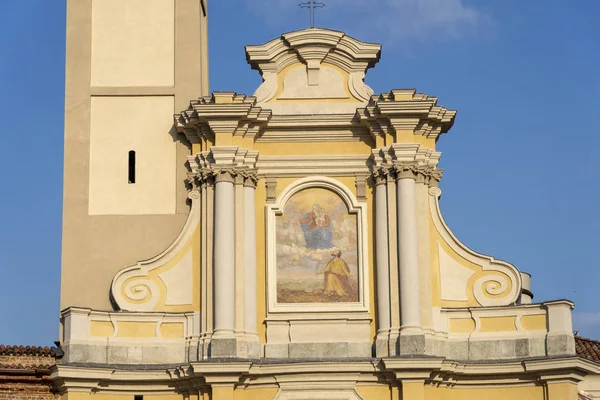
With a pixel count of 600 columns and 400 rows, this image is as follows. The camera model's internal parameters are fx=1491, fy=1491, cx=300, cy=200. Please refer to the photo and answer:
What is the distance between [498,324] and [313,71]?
5032 millimetres

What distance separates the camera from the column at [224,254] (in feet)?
74.0

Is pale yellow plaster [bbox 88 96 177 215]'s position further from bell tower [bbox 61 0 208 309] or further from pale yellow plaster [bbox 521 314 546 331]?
pale yellow plaster [bbox 521 314 546 331]

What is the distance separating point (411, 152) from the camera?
23.3 meters

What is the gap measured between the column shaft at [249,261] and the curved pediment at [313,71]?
1.65 meters

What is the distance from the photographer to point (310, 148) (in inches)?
938

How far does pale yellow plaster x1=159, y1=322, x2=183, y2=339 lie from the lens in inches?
901

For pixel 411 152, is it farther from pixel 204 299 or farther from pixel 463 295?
pixel 204 299

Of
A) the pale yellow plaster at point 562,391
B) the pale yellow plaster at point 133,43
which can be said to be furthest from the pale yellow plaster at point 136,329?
the pale yellow plaster at point 562,391

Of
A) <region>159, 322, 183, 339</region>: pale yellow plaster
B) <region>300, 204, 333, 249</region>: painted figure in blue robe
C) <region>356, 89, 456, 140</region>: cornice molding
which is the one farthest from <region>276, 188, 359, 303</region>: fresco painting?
<region>159, 322, 183, 339</region>: pale yellow plaster

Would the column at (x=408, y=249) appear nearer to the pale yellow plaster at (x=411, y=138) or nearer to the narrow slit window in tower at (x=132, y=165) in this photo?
the pale yellow plaster at (x=411, y=138)

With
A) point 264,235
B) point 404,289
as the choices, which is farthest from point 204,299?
point 404,289

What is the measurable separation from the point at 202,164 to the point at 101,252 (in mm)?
2239

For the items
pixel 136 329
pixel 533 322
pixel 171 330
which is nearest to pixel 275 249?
pixel 171 330

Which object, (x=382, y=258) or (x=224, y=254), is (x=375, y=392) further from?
(x=224, y=254)
